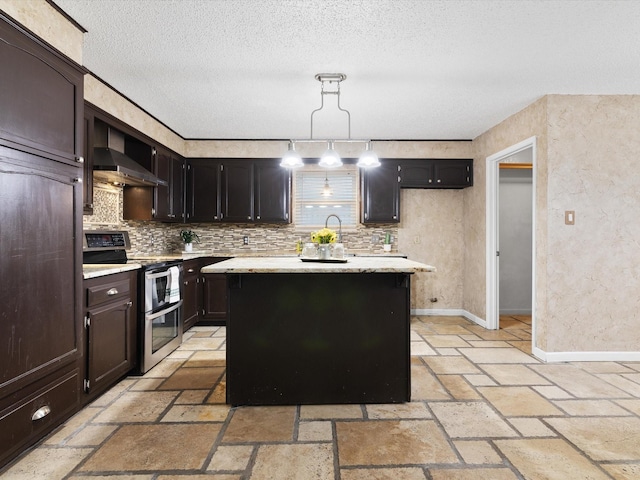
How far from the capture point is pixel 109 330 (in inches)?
113

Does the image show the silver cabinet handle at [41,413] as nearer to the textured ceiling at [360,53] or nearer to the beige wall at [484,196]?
the textured ceiling at [360,53]

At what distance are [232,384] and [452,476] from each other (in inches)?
58.5

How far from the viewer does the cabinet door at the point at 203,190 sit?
5430 mm

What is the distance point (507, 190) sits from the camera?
5.90 m

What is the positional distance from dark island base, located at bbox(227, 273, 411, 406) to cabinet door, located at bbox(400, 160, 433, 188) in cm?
309

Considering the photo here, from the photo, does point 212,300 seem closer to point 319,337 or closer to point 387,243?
point 387,243

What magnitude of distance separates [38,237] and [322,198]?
4026mm

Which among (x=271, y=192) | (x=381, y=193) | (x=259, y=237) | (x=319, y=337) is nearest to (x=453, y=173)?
(x=381, y=193)

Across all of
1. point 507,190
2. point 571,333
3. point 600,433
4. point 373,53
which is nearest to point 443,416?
point 600,433

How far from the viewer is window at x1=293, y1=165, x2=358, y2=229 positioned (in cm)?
579

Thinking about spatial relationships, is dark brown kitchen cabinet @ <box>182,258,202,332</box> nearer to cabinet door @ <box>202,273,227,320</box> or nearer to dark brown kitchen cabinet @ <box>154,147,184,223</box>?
cabinet door @ <box>202,273,227,320</box>

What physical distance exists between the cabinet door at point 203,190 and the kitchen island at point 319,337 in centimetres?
296

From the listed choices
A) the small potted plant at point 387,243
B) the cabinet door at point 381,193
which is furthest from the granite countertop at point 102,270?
the small potted plant at point 387,243

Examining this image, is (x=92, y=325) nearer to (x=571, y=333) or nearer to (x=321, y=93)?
(x=321, y=93)
